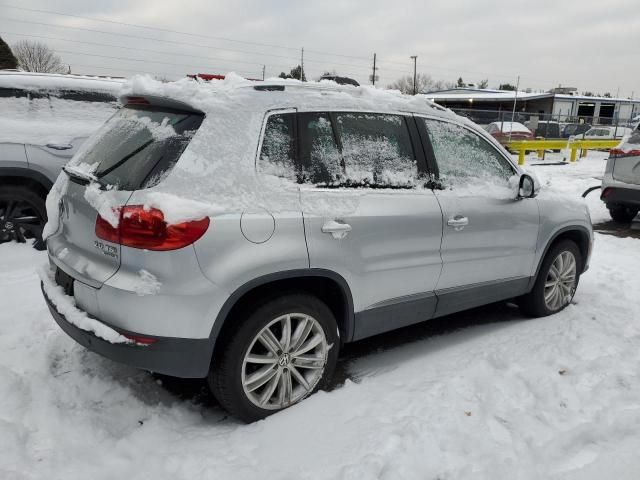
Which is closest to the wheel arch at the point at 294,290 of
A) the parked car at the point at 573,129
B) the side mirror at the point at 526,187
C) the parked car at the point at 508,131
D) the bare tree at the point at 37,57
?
the side mirror at the point at 526,187

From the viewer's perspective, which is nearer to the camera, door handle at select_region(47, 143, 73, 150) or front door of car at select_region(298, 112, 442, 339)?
front door of car at select_region(298, 112, 442, 339)

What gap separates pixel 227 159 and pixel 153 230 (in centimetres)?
52

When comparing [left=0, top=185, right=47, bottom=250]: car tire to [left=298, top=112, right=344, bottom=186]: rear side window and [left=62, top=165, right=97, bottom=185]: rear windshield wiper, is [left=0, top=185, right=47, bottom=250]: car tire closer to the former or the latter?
[left=62, top=165, right=97, bottom=185]: rear windshield wiper

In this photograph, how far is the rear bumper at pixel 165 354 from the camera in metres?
2.51

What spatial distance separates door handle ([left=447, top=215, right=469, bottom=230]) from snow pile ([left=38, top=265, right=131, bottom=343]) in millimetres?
2169

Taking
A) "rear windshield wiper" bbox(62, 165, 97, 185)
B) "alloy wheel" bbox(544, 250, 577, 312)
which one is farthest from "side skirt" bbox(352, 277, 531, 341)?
"rear windshield wiper" bbox(62, 165, 97, 185)

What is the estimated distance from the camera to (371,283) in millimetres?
3146

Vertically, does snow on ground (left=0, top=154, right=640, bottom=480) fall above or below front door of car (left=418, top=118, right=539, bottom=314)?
below

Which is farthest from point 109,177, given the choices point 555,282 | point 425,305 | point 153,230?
point 555,282

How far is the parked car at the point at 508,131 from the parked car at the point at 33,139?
18610 mm

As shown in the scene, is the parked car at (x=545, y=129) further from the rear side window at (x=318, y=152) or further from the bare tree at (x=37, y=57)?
the bare tree at (x=37, y=57)

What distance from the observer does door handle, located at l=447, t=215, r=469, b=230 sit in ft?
11.5

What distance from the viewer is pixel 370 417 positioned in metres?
2.90

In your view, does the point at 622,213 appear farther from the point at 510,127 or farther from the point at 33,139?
the point at 510,127
